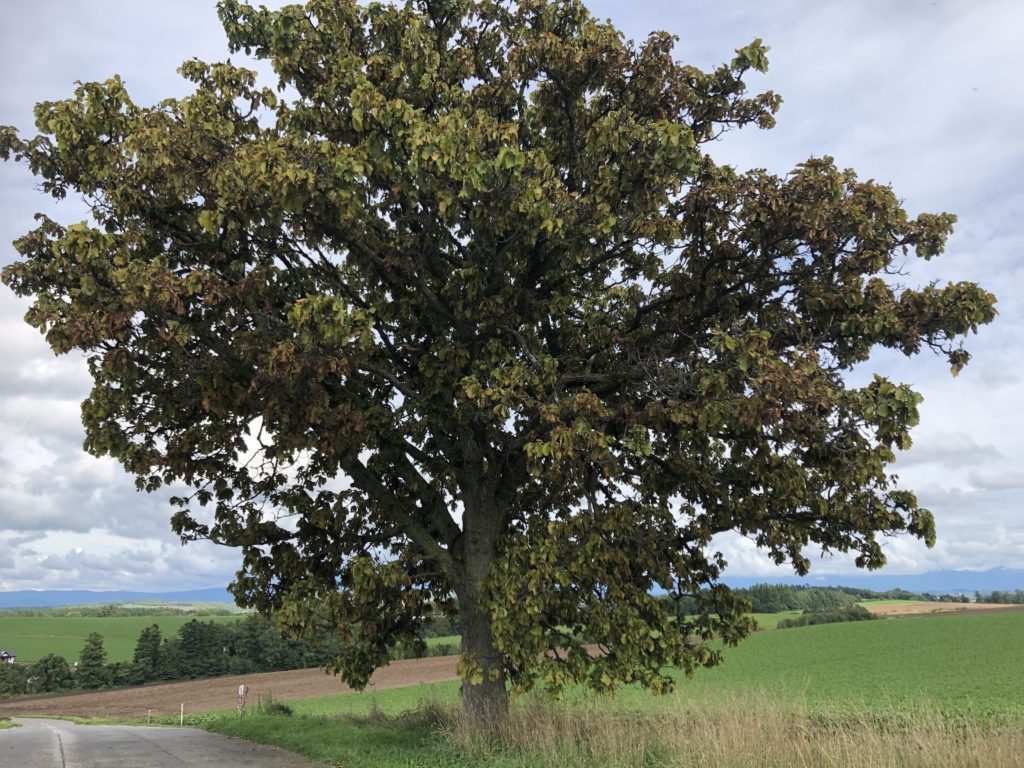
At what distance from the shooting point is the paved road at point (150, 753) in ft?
39.2

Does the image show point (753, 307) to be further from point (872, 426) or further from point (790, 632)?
Result: point (790, 632)

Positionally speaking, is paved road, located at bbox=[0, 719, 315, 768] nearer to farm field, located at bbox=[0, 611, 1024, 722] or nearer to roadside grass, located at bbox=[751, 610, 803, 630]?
farm field, located at bbox=[0, 611, 1024, 722]

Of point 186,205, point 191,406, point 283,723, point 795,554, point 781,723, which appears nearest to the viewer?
point 781,723

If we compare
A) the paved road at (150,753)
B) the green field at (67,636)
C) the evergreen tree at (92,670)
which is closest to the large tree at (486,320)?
the paved road at (150,753)

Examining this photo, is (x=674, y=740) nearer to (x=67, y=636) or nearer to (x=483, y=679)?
(x=483, y=679)

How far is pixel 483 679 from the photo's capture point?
11.3 m

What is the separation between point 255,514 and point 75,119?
6.89 meters

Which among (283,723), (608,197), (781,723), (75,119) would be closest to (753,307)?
(608,197)

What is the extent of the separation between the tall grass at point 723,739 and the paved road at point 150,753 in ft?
11.6

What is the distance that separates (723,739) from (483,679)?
3.97m

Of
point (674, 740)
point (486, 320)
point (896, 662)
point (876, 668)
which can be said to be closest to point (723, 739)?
point (674, 740)

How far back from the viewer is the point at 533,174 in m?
9.91

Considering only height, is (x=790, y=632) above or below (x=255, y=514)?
below

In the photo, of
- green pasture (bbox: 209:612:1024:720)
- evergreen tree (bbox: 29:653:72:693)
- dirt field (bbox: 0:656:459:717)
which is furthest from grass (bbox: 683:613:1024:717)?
evergreen tree (bbox: 29:653:72:693)
